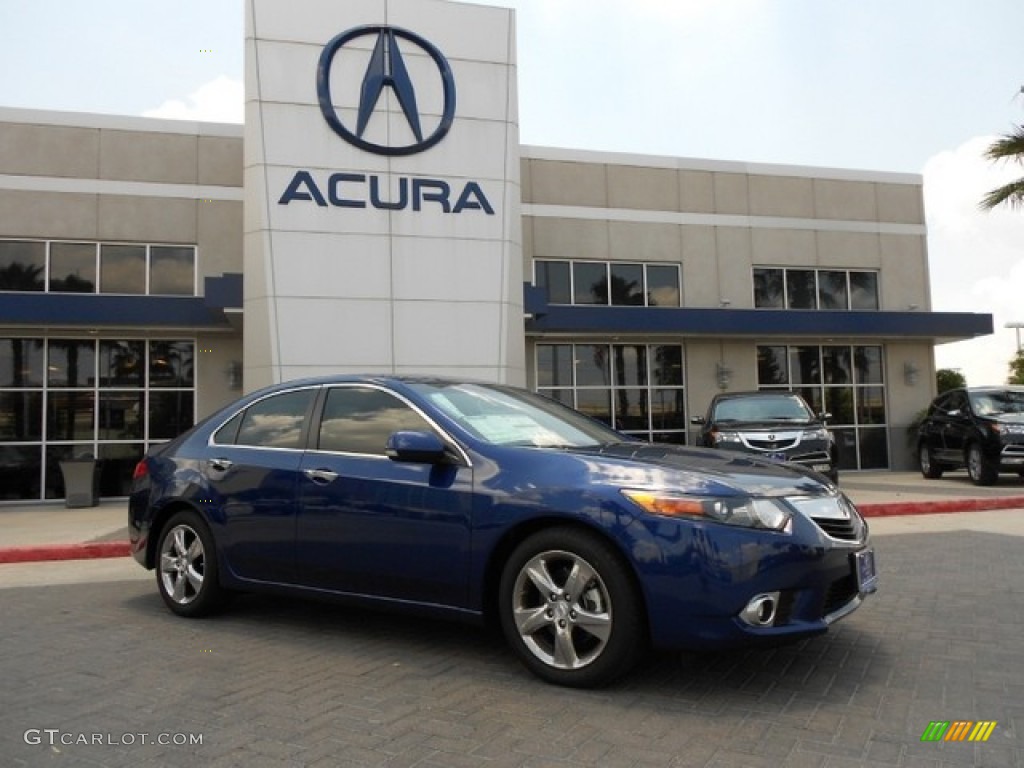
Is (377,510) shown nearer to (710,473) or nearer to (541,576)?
(541,576)

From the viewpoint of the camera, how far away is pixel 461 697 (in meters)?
3.70

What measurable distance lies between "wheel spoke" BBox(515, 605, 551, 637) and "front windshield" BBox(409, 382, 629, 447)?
2.84 feet

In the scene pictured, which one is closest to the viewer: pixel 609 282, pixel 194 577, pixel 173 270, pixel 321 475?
pixel 321 475

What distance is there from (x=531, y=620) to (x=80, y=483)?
40.4 ft

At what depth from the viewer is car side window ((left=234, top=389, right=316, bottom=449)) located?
495cm

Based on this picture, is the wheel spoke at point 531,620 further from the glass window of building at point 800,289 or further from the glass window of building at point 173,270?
the glass window of building at point 800,289

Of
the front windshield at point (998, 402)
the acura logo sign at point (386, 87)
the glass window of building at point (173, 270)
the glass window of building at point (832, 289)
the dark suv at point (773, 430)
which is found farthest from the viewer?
the glass window of building at point (832, 289)

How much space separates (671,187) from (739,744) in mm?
16734

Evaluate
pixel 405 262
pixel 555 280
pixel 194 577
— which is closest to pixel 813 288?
pixel 555 280

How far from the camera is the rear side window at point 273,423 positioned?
4.95 m

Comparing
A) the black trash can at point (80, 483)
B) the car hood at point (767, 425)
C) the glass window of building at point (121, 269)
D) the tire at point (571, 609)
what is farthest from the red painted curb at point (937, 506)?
the glass window of building at point (121, 269)

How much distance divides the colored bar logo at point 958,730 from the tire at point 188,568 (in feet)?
13.1

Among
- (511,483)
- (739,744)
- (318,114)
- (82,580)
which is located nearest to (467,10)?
(318,114)

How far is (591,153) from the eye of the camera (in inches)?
710
